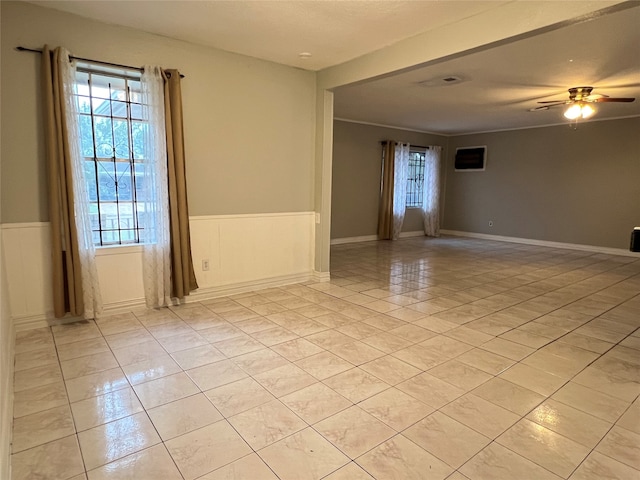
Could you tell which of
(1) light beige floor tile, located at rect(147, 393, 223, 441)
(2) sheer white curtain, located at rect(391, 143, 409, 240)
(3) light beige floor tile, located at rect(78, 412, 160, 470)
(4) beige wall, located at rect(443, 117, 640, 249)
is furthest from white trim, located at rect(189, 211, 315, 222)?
(4) beige wall, located at rect(443, 117, 640, 249)

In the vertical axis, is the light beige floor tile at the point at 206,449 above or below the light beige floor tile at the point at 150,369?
below

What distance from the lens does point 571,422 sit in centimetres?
204

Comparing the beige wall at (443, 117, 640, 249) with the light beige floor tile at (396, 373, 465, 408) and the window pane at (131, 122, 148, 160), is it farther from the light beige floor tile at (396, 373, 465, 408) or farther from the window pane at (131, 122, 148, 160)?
the window pane at (131, 122, 148, 160)

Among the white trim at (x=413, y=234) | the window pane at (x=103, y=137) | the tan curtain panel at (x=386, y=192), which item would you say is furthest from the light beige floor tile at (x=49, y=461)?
the white trim at (x=413, y=234)

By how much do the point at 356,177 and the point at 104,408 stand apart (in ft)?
22.1

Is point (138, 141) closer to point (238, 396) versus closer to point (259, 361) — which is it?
point (259, 361)

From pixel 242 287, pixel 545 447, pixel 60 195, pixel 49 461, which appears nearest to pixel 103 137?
pixel 60 195

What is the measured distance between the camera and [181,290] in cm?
381

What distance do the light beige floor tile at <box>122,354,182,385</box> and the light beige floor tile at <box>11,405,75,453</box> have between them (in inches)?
16.5

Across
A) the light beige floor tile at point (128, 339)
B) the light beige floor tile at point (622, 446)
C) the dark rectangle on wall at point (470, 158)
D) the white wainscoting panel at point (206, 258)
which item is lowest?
the light beige floor tile at point (622, 446)

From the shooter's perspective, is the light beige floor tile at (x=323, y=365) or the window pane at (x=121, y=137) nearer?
the light beige floor tile at (x=323, y=365)

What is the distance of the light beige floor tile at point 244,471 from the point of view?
162 cm

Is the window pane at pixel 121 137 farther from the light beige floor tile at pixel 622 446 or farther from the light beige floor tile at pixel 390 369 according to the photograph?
the light beige floor tile at pixel 622 446

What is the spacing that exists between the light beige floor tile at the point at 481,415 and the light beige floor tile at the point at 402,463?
0.38 meters
